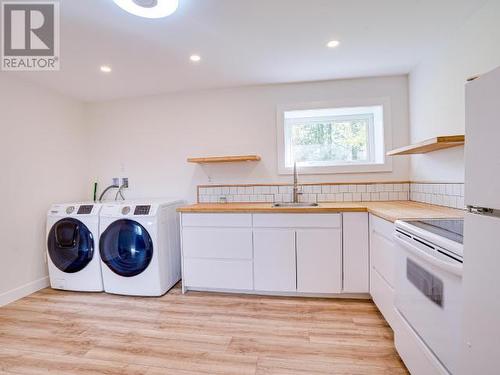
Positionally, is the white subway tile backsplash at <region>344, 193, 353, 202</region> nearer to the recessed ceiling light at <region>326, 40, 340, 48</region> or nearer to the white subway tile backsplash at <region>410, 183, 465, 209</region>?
the white subway tile backsplash at <region>410, 183, 465, 209</region>

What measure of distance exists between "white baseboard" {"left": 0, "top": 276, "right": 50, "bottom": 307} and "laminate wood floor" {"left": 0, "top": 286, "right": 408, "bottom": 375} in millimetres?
98

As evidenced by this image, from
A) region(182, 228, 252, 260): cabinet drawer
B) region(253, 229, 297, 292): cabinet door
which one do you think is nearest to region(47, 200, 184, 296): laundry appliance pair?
region(182, 228, 252, 260): cabinet drawer

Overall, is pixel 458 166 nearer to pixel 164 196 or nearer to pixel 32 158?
pixel 164 196

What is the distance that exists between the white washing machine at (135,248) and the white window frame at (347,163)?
4.57 feet

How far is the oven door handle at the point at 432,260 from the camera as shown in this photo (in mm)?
860

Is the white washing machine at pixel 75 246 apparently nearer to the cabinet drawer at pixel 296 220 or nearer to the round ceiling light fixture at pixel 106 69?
the round ceiling light fixture at pixel 106 69

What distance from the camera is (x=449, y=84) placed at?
185 centimetres

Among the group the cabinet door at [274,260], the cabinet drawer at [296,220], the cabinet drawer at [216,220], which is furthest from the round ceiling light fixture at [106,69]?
the cabinet door at [274,260]

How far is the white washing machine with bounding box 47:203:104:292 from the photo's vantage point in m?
2.37

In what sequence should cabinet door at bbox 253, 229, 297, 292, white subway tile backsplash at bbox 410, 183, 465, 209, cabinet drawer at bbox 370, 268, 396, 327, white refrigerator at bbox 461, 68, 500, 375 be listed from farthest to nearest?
cabinet door at bbox 253, 229, 297, 292, white subway tile backsplash at bbox 410, 183, 465, 209, cabinet drawer at bbox 370, 268, 396, 327, white refrigerator at bbox 461, 68, 500, 375

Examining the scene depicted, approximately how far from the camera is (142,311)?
6.69 feet

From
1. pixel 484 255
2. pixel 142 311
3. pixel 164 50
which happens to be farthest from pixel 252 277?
pixel 164 50

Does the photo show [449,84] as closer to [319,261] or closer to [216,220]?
[319,261]

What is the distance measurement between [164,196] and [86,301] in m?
1.30
